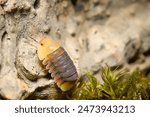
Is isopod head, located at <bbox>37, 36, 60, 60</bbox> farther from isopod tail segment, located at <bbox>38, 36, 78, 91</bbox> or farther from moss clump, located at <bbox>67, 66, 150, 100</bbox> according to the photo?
moss clump, located at <bbox>67, 66, 150, 100</bbox>

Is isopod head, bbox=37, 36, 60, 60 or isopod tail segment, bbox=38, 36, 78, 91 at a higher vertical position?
isopod head, bbox=37, 36, 60, 60

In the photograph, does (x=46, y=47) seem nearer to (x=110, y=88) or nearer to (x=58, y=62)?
(x=58, y=62)

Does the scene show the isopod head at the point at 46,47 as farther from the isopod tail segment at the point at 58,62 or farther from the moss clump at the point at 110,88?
the moss clump at the point at 110,88

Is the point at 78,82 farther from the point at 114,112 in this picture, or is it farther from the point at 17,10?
the point at 17,10

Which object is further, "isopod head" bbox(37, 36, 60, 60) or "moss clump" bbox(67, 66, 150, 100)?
"moss clump" bbox(67, 66, 150, 100)

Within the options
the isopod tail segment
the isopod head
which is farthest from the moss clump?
the isopod head

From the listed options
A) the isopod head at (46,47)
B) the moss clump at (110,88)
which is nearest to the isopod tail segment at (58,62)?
the isopod head at (46,47)

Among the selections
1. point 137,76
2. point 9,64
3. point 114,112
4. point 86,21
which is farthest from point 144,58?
point 9,64
